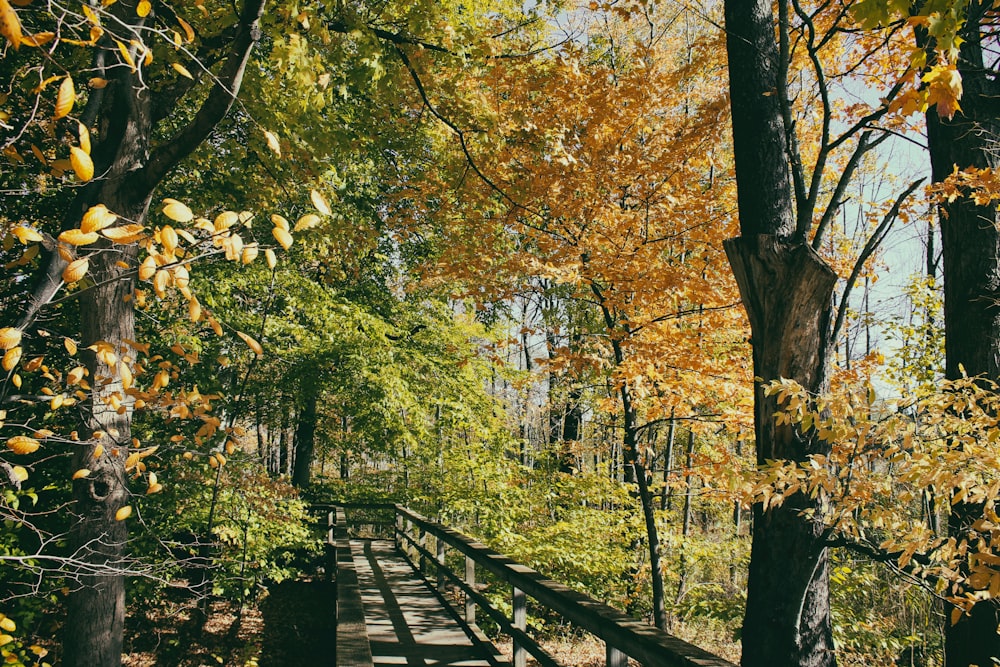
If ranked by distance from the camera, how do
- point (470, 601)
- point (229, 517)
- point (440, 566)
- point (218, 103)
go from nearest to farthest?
point (218, 103)
point (470, 601)
point (440, 566)
point (229, 517)

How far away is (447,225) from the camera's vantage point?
8.97 metres

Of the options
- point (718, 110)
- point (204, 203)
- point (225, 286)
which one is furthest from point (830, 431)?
point (225, 286)

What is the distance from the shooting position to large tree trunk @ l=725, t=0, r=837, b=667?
3.84 metres

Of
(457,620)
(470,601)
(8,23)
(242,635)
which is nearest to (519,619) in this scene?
(470,601)

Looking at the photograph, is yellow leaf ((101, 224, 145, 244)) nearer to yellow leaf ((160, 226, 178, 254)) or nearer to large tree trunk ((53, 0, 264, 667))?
yellow leaf ((160, 226, 178, 254))

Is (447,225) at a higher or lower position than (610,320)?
higher

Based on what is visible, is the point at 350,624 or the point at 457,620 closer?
the point at 350,624

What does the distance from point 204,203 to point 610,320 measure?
6270 mm

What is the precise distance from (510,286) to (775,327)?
4577mm

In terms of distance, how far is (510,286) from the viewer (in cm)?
829

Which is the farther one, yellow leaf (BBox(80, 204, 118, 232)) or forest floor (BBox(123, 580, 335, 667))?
forest floor (BBox(123, 580, 335, 667))

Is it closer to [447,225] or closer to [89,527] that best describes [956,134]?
[447,225]

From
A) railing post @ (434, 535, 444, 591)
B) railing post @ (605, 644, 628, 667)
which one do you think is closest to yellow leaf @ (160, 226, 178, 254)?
railing post @ (605, 644, 628, 667)

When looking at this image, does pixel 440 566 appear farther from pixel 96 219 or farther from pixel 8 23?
pixel 8 23
